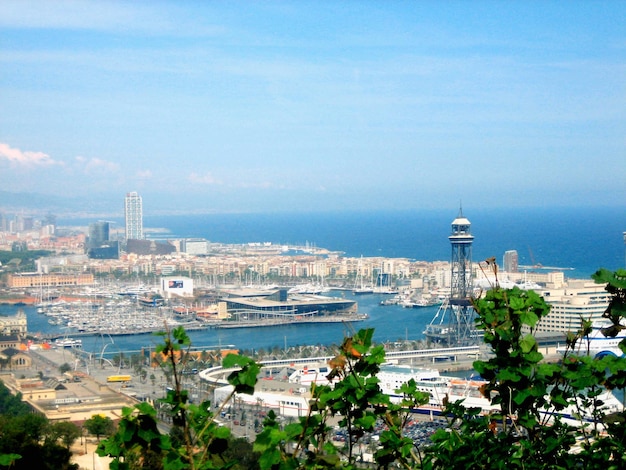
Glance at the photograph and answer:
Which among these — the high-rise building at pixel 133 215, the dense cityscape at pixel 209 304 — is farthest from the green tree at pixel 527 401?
the high-rise building at pixel 133 215

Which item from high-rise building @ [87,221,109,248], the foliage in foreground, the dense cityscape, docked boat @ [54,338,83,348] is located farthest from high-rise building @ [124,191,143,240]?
the foliage in foreground

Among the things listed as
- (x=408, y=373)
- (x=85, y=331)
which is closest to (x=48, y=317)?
(x=85, y=331)

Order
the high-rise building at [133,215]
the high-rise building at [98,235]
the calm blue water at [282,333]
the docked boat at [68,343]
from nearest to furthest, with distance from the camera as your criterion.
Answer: the docked boat at [68,343] < the calm blue water at [282,333] < the high-rise building at [98,235] < the high-rise building at [133,215]

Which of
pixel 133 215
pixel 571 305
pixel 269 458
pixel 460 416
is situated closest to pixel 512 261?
pixel 571 305

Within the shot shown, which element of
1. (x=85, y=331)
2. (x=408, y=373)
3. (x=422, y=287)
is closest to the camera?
(x=408, y=373)

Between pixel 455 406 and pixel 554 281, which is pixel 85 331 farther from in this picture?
pixel 455 406

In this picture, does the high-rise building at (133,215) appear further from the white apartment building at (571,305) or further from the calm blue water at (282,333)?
the white apartment building at (571,305)
